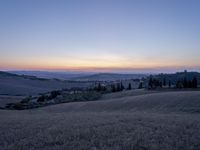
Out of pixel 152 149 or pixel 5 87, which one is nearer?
pixel 152 149

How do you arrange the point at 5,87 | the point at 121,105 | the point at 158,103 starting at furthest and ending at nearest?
1. the point at 5,87
2. the point at 121,105
3. the point at 158,103

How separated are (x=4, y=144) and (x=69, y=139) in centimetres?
301

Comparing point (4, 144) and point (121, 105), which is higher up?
point (4, 144)

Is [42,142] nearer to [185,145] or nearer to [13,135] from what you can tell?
[13,135]

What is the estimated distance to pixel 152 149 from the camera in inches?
394

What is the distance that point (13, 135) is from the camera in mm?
14023

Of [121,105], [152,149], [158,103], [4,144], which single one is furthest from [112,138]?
[121,105]

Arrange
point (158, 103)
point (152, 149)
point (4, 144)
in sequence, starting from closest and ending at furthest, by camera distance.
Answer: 1. point (152, 149)
2. point (4, 144)
3. point (158, 103)

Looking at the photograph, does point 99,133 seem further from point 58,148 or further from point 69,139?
point 58,148

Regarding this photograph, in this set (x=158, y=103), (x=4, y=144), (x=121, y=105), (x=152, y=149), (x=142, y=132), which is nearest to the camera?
(x=152, y=149)

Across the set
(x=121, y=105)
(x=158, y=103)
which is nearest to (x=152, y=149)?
(x=158, y=103)

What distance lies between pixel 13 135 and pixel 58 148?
15.0 feet

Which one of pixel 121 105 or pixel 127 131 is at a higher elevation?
pixel 127 131

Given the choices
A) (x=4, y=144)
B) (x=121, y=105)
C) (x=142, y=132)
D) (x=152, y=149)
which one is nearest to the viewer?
(x=152, y=149)
